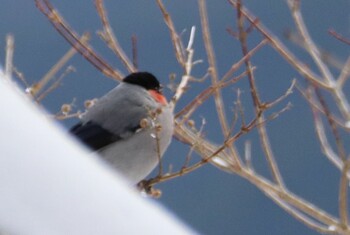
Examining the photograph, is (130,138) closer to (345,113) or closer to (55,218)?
(345,113)

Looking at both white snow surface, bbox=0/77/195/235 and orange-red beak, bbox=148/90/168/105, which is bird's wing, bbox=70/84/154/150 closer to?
orange-red beak, bbox=148/90/168/105

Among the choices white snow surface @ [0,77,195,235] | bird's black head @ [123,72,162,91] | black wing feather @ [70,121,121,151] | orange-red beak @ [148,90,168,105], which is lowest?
white snow surface @ [0,77,195,235]

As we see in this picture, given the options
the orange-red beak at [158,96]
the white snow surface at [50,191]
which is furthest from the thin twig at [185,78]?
the white snow surface at [50,191]

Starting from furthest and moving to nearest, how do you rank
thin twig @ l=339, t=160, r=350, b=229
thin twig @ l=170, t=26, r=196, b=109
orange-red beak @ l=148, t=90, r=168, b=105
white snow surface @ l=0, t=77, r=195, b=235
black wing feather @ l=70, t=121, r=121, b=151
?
1. orange-red beak @ l=148, t=90, r=168, b=105
2. black wing feather @ l=70, t=121, r=121, b=151
3. thin twig @ l=170, t=26, r=196, b=109
4. thin twig @ l=339, t=160, r=350, b=229
5. white snow surface @ l=0, t=77, r=195, b=235

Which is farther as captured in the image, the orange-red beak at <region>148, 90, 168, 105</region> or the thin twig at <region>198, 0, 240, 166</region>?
the orange-red beak at <region>148, 90, 168, 105</region>

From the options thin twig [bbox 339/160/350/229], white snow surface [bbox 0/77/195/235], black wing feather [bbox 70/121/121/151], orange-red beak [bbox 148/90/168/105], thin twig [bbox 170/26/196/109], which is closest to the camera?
white snow surface [bbox 0/77/195/235]

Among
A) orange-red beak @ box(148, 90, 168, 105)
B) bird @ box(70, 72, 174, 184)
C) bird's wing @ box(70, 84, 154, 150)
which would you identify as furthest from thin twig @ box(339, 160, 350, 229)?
orange-red beak @ box(148, 90, 168, 105)

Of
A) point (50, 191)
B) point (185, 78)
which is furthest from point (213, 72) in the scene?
point (50, 191)
